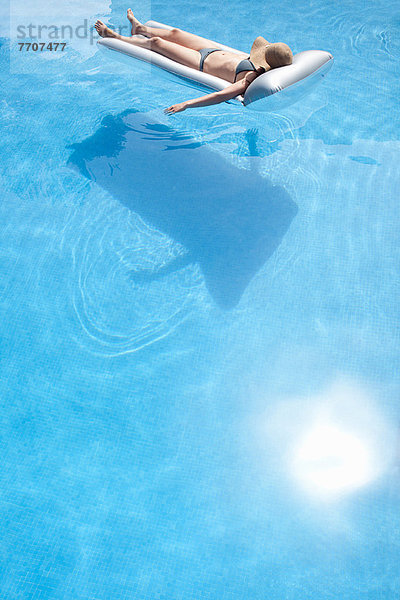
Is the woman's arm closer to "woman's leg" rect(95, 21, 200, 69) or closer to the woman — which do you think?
the woman

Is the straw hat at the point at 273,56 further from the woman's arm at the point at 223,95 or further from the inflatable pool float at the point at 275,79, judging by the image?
the woman's arm at the point at 223,95

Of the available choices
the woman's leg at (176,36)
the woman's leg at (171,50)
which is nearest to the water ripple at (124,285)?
the woman's leg at (171,50)

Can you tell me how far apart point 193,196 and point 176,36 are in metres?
1.48

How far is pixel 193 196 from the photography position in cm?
379

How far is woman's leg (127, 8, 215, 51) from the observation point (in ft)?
12.9

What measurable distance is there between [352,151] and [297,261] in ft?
4.55

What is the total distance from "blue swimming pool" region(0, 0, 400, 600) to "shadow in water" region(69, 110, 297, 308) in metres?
0.02

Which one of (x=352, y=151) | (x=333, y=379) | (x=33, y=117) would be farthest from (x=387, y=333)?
(x=33, y=117)

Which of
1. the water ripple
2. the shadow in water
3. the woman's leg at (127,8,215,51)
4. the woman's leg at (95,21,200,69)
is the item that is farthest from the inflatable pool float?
the water ripple

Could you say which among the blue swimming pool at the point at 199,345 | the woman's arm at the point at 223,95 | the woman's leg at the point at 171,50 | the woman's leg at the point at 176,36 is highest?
the woman's leg at the point at 176,36

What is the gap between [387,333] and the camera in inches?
120

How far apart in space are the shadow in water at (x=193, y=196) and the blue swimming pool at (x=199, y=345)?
2cm

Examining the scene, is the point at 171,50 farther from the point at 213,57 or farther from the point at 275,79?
the point at 275,79

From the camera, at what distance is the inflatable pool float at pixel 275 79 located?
308cm
